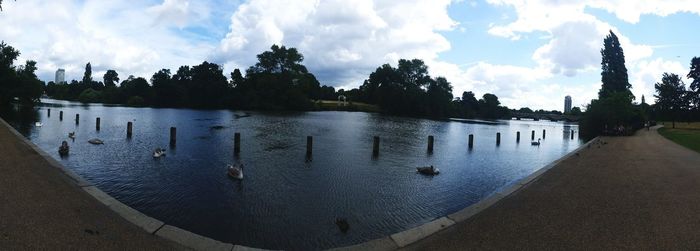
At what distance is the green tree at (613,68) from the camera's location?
65250mm

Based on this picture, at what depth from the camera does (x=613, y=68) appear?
216 feet

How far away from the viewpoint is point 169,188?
11.1 m

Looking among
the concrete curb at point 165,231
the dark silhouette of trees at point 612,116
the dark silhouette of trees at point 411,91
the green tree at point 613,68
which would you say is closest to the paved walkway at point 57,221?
the concrete curb at point 165,231

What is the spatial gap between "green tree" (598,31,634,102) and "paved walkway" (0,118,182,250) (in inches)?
2934

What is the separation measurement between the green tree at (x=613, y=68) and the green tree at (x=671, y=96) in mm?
5676

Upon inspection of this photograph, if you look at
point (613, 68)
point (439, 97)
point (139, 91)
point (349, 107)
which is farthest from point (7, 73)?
point (439, 97)

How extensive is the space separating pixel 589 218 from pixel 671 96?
221 feet

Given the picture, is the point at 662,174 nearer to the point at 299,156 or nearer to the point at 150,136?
the point at 299,156

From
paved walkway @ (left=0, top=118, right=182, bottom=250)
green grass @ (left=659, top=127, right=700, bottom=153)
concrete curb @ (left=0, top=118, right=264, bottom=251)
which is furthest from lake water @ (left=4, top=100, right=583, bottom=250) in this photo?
green grass @ (left=659, top=127, right=700, bottom=153)

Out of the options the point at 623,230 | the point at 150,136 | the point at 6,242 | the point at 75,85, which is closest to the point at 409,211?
the point at 623,230

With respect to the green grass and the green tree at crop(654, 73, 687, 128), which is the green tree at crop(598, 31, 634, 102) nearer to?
the green tree at crop(654, 73, 687, 128)

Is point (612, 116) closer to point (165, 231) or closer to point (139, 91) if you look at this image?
point (165, 231)

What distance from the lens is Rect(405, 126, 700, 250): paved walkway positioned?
5.84m

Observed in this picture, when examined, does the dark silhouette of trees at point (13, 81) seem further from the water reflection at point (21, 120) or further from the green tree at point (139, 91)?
the green tree at point (139, 91)
